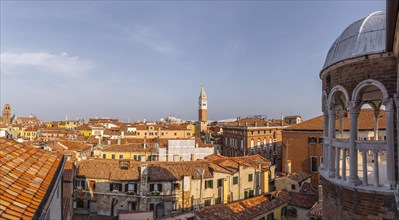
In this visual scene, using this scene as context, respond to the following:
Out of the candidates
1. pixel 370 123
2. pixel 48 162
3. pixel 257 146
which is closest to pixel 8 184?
pixel 48 162

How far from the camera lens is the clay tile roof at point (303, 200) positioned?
81.7 ft

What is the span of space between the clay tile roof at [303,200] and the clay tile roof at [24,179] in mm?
20864

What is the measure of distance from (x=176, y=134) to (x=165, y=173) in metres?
51.4

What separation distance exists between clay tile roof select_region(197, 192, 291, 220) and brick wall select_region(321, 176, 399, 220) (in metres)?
13.5

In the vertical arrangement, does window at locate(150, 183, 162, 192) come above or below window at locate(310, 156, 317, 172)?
below

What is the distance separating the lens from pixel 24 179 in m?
6.98

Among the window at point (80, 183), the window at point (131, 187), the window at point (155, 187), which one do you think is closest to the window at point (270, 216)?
the window at point (155, 187)

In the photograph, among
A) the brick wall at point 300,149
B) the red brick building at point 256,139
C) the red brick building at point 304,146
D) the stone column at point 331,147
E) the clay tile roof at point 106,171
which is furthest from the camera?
the red brick building at point 256,139

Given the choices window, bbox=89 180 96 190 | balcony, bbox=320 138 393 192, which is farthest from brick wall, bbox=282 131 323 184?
balcony, bbox=320 138 393 192

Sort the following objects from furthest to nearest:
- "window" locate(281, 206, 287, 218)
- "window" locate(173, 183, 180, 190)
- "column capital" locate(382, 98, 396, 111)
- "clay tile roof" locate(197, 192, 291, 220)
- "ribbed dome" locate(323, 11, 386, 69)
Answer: "window" locate(173, 183, 180, 190), "window" locate(281, 206, 287, 218), "clay tile roof" locate(197, 192, 291, 220), "ribbed dome" locate(323, 11, 386, 69), "column capital" locate(382, 98, 396, 111)

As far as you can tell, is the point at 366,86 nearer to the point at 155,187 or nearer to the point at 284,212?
the point at 284,212

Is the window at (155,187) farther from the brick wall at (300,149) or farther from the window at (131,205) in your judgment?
the brick wall at (300,149)

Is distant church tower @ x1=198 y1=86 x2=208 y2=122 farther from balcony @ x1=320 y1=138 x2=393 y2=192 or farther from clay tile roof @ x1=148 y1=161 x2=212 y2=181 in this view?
balcony @ x1=320 y1=138 x2=393 y2=192

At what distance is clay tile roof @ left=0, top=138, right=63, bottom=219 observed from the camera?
5.36 m
